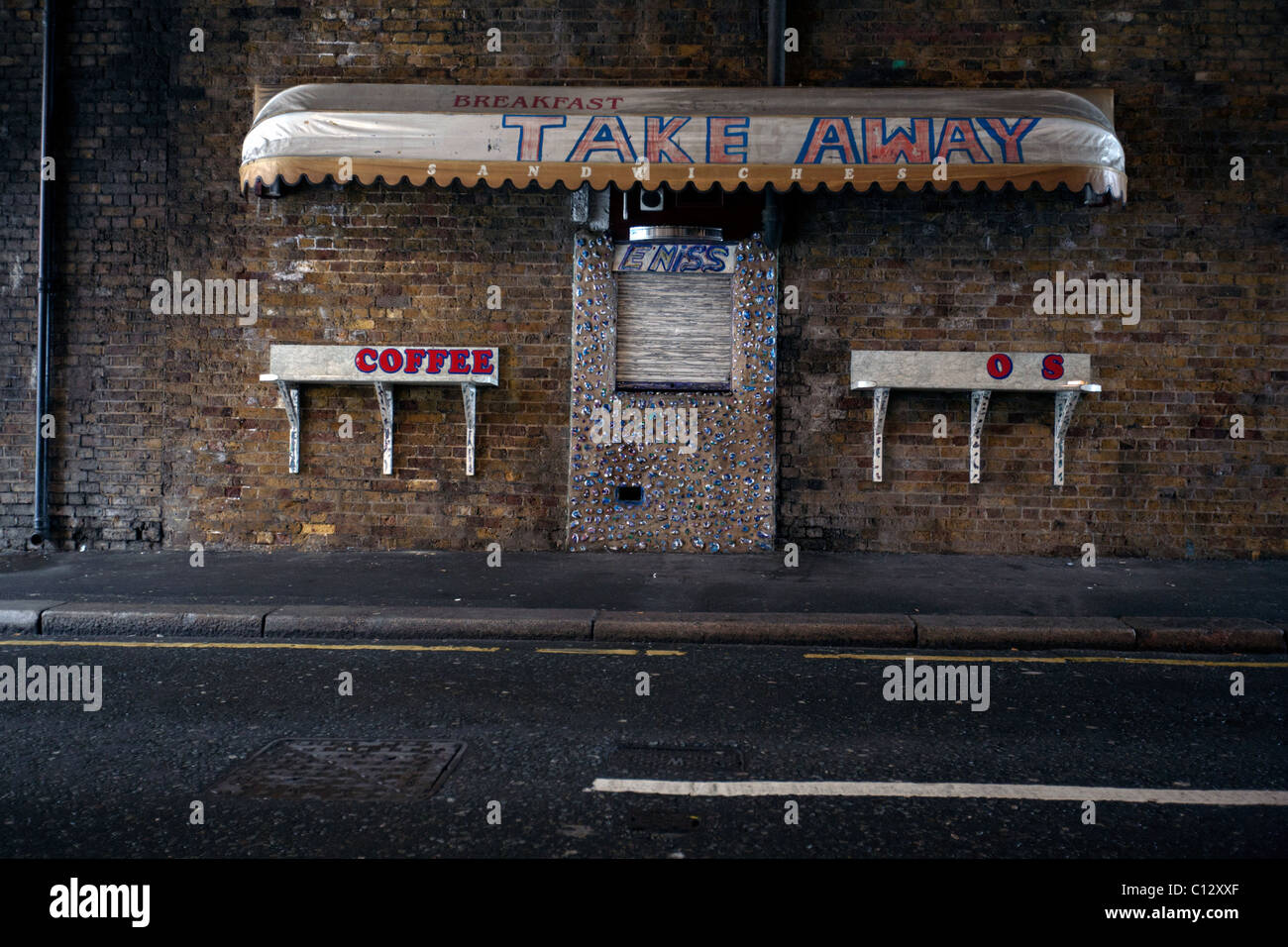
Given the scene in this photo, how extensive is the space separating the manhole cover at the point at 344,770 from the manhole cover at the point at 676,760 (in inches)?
29.3

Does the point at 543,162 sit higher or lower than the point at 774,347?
higher

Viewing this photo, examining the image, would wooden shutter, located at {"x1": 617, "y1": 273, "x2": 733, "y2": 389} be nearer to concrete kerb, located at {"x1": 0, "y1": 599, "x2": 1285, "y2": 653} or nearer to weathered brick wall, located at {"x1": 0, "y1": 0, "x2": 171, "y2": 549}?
concrete kerb, located at {"x1": 0, "y1": 599, "x2": 1285, "y2": 653}

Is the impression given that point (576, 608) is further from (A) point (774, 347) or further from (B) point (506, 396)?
(A) point (774, 347)

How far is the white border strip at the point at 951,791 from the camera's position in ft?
11.6

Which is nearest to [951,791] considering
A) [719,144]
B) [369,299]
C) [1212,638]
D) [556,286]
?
[1212,638]

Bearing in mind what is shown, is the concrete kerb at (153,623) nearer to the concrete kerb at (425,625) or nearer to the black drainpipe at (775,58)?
the concrete kerb at (425,625)

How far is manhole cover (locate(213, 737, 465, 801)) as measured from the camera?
3.52 meters

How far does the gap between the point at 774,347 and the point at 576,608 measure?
4.09 m

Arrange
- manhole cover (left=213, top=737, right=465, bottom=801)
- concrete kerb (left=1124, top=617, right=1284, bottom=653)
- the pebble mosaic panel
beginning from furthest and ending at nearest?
the pebble mosaic panel
concrete kerb (left=1124, top=617, right=1284, bottom=653)
manhole cover (left=213, top=737, right=465, bottom=801)

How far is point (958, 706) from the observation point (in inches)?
187

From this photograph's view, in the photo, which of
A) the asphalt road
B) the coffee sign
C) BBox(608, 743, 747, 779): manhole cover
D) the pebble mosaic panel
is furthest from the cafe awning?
BBox(608, 743, 747, 779): manhole cover

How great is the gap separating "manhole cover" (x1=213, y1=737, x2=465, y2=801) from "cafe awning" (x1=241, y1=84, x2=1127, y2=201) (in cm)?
542

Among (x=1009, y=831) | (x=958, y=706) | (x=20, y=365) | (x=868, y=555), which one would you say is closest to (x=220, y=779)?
(x=1009, y=831)

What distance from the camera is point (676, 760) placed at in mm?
3914
